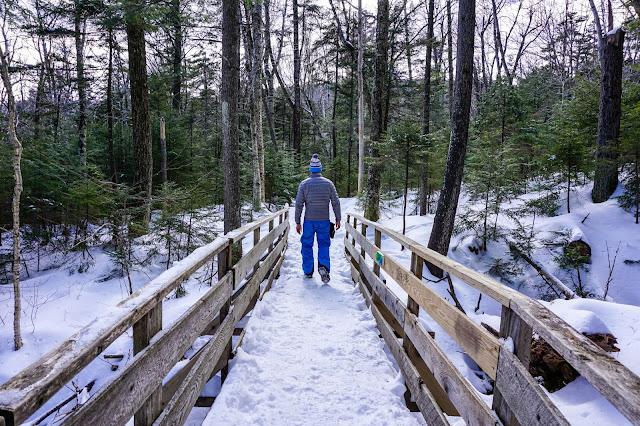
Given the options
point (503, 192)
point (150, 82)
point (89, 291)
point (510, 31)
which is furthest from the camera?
point (510, 31)

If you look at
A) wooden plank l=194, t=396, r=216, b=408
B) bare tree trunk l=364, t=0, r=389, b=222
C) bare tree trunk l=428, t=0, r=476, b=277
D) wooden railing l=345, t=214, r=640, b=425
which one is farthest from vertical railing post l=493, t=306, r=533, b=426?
bare tree trunk l=364, t=0, r=389, b=222

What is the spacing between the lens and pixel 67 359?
1.08 meters

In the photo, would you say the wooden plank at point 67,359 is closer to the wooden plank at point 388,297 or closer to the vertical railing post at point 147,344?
the vertical railing post at point 147,344

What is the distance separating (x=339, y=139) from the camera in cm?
2925

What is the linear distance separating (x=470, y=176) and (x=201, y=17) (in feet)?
29.1

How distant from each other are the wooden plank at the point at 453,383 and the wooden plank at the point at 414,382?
0.46ft

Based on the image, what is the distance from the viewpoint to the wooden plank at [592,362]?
95 centimetres

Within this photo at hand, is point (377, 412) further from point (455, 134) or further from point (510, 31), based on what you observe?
point (510, 31)

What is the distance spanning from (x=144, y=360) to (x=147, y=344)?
129 millimetres

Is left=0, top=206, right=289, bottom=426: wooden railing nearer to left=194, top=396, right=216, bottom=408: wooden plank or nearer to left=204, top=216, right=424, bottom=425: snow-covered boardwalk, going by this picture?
left=194, top=396, right=216, bottom=408: wooden plank

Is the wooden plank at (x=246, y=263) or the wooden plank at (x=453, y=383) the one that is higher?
the wooden plank at (x=246, y=263)

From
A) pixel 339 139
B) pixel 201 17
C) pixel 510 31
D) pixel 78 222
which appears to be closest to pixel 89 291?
pixel 78 222

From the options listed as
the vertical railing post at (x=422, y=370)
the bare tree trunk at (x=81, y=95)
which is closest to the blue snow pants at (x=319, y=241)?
the vertical railing post at (x=422, y=370)

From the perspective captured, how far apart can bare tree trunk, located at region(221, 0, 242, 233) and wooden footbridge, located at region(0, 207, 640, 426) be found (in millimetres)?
4495
